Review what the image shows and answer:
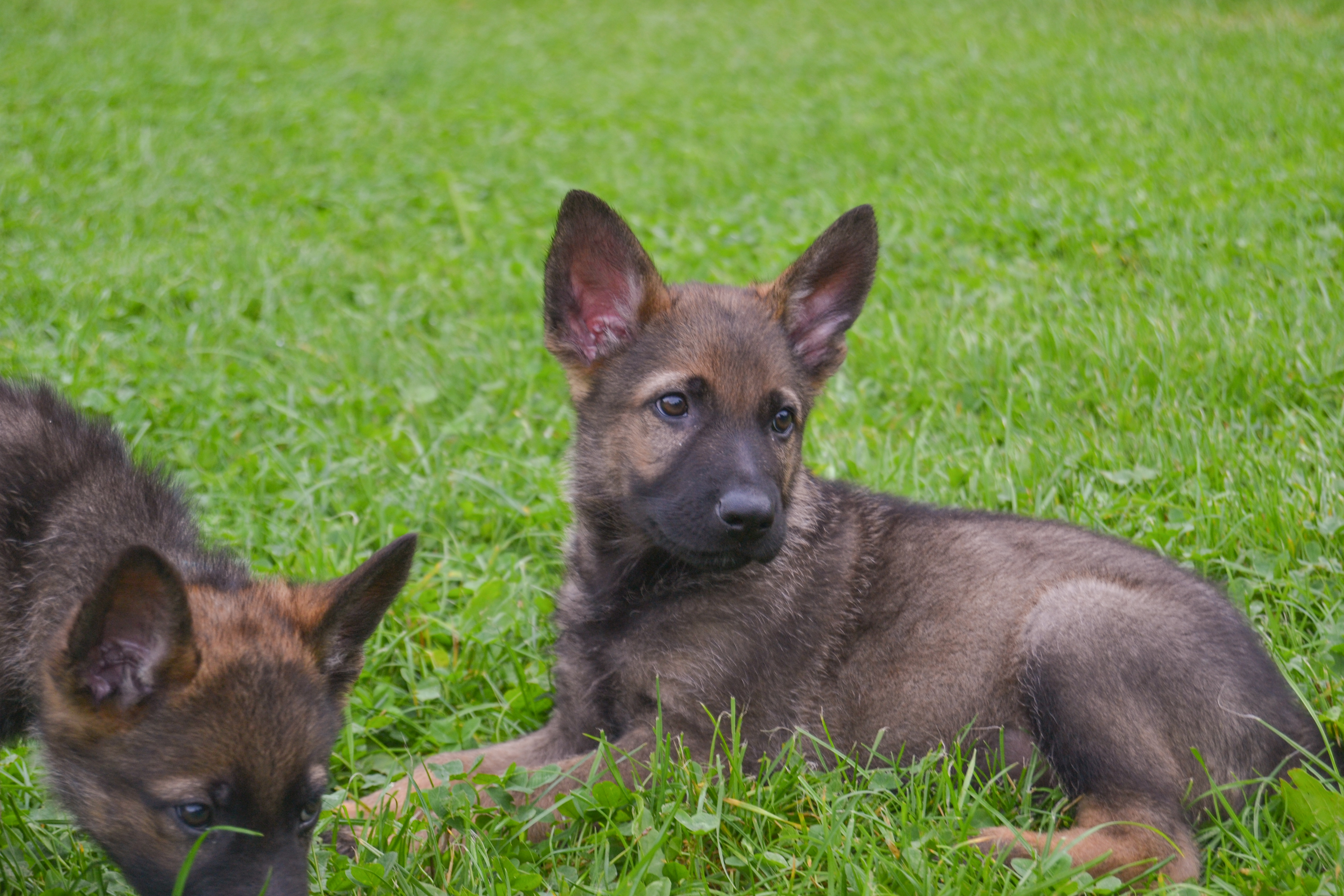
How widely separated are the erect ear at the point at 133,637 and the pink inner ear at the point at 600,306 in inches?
63.7

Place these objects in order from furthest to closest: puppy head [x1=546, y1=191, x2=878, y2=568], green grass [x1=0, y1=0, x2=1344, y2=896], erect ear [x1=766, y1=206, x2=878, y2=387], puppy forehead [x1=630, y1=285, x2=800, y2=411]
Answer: erect ear [x1=766, y1=206, x2=878, y2=387] → puppy forehead [x1=630, y1=285, x2=800, y2=411] → puppy head [x1=546, y1=191, x2=878, y2=568] → green grass [x1=0, y1=0, x2=1344, y2=896]

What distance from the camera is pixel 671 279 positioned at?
6.52 m

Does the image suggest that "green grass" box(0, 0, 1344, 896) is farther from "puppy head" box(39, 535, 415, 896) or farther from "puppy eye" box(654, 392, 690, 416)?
"puppy eye" box(654, 392, 690, 416)

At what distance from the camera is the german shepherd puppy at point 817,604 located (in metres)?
2.84

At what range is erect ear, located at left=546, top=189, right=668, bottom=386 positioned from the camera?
3348 millimetres

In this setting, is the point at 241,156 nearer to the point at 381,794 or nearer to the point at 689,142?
the point at 689,142

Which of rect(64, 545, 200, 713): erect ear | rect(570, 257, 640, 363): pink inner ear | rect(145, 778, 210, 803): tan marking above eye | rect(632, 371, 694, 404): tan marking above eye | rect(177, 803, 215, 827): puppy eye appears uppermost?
rect(570, 257, 640, 363): pink inner ear

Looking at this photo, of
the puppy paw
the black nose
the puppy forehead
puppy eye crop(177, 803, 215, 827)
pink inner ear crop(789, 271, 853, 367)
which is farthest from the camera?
pink inner ear crop(789, 271, 853, 367)

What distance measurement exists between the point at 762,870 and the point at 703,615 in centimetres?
79

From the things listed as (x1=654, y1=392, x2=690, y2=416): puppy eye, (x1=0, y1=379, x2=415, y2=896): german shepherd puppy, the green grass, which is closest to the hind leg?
the green grass

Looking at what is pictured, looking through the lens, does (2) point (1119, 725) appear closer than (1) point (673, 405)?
Yes

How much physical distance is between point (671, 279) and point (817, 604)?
361 cm

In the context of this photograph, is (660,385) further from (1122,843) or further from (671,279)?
(671,279)

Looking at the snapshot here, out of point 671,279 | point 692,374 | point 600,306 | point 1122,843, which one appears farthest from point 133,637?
point 671,279
